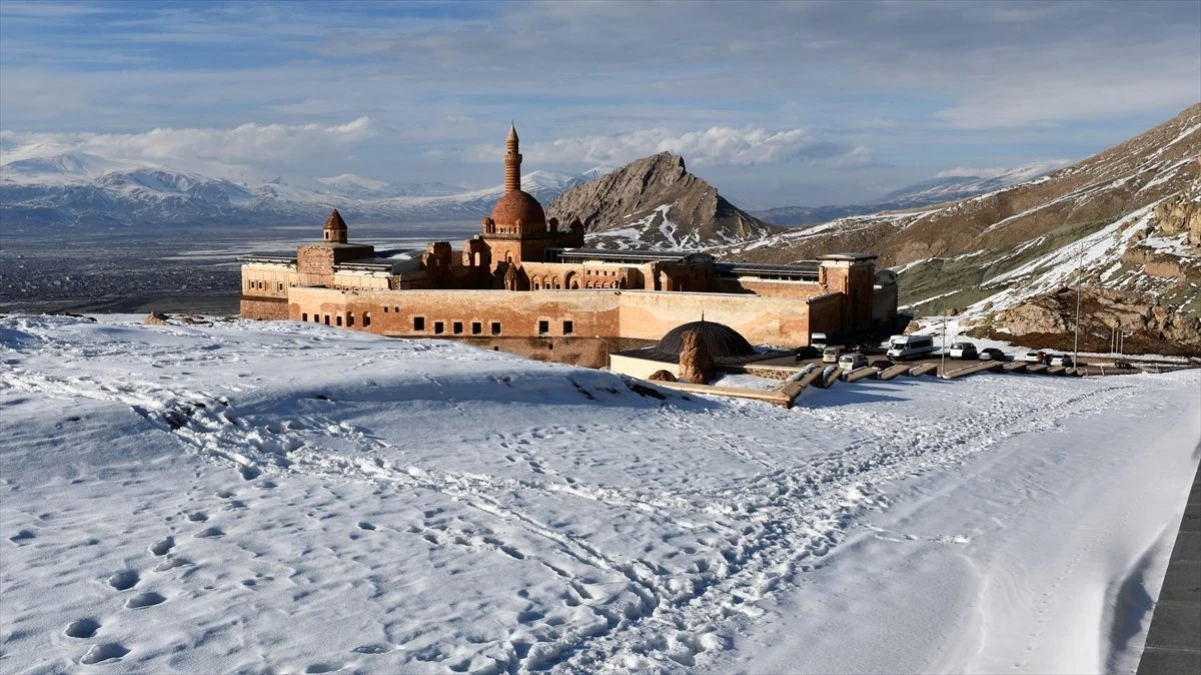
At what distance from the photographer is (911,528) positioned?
1197 cm

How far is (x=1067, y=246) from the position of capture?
62.3m

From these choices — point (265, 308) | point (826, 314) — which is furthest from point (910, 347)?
point (265, 308)

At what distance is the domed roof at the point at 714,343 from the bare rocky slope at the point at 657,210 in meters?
85.4

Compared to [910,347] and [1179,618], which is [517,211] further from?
[1179,618]

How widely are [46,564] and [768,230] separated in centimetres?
13373

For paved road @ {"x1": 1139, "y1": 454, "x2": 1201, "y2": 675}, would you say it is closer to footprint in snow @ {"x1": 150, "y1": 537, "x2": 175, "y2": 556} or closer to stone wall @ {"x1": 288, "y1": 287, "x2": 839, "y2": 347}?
footprint in snow @ {"x1": 150, "y1": 537, "x2": 175, "y2": 556}

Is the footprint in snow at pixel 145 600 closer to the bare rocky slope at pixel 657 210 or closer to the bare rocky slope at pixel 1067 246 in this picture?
the bare rocky slope at pixel 1067 246

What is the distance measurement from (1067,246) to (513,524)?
59360 millimetres

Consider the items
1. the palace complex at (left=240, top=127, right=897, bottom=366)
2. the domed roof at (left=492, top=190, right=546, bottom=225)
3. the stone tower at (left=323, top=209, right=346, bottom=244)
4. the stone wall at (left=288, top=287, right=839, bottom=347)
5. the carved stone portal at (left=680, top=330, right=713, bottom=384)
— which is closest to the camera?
the carved stone portal at (left=680, top=330, right=713, bottom=384)

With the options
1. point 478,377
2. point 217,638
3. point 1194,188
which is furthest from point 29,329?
point 1194,188

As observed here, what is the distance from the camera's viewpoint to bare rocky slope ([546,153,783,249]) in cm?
12784

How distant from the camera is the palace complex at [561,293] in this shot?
38250 mm

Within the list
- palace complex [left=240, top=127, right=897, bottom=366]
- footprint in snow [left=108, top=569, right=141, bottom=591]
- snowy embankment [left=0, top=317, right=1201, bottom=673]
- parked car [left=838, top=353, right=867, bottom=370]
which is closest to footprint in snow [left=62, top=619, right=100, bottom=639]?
snowy embankment [left=0, top=317, right=1201, bottom=673]

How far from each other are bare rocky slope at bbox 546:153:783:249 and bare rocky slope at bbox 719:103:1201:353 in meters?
11.0
